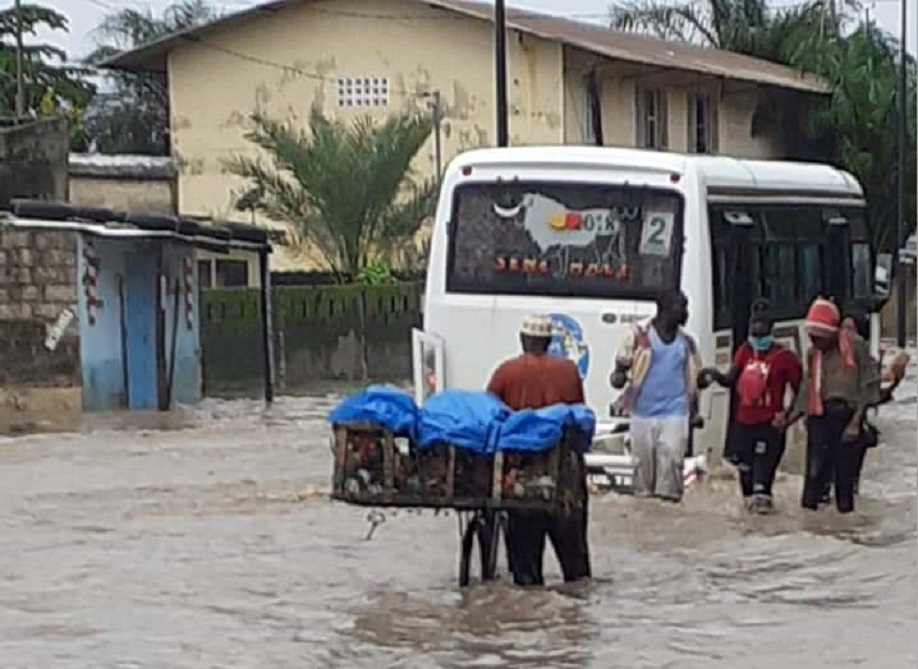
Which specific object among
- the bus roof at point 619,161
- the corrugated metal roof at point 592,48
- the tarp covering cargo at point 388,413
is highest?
the corrugated metal roof at point 592,48

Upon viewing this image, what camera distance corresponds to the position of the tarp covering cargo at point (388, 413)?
464 inches

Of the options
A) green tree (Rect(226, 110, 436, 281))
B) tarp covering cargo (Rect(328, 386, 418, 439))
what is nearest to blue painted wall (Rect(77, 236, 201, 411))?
green tree (Rect(226, 110, 436, 281))

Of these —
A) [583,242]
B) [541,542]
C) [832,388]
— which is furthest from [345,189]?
[541,542]

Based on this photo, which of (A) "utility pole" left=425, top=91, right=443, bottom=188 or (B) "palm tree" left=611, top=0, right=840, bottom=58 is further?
(B) "palm tree" left=611, top=0, right=840, bottom=58

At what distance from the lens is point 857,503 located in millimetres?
17156

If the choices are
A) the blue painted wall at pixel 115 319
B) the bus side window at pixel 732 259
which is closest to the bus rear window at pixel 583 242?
the bus side window at pixel 732 259

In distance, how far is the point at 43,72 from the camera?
61.2m

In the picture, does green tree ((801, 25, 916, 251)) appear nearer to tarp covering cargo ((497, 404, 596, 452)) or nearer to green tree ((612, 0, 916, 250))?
green tree ((612, 0, 916, 250))

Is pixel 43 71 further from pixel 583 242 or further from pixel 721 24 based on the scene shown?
pixel 583 242

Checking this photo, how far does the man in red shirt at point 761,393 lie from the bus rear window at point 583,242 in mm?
2111

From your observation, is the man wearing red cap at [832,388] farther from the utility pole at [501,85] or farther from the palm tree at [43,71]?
the palm tree at [43,71]

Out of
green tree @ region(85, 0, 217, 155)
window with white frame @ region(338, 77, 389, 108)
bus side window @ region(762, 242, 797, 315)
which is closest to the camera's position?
bus side window @ region(762, 242, 797, 315)

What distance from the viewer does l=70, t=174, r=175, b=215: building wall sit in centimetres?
4234

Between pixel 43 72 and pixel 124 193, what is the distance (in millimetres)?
18271
